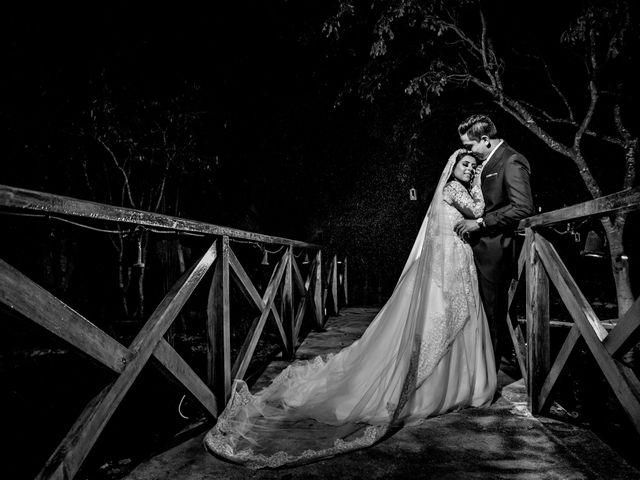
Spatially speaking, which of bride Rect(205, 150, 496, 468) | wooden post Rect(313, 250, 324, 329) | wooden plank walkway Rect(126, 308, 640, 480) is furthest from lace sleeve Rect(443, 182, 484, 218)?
wooden post Rect(313, 250, 324, 329)

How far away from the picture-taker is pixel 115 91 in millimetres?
7691

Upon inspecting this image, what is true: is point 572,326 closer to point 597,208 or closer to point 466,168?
point 597,208

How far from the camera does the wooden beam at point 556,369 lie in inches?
87.0

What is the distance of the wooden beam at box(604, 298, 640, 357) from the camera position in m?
1.63

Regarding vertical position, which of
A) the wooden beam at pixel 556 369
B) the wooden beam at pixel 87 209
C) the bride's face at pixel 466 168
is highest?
the bride's face at pixel 466 168

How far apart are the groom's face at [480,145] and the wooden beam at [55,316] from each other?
284 cm

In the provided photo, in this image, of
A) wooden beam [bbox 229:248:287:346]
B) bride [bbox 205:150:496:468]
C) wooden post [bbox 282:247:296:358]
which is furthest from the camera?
wooden post [bbox 282:247:296:358]

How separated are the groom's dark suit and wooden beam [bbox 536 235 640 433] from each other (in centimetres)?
42

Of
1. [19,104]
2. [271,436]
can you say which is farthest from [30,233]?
[271,436]

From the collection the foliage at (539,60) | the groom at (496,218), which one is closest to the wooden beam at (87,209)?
the groom at (496,218)

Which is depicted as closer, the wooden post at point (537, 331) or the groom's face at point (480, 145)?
the wooden post at point (537, 331)

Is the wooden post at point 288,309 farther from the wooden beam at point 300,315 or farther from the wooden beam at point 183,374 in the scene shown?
the wooden beam at point 183,374

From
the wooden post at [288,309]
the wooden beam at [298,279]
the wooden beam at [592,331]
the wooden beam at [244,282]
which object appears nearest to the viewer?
the wooden beam at [592,331]

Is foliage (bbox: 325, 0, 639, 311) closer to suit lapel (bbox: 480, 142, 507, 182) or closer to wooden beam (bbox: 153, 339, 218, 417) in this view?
suit lapel (bbox: 480, 142, 507, 182)
